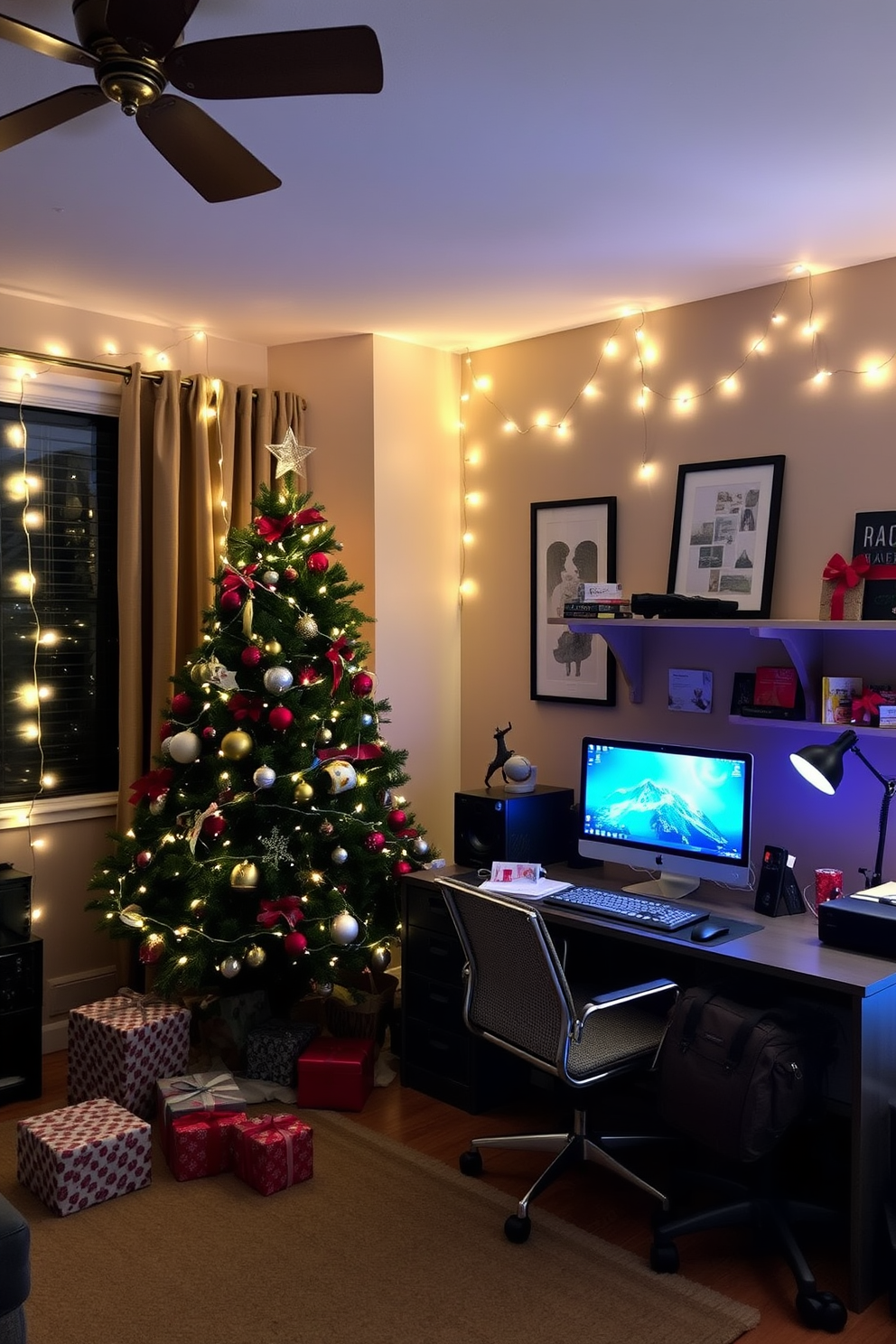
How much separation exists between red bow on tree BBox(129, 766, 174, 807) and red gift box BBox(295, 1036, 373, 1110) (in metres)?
0.96

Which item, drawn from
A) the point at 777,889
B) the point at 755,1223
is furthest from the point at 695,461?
the point at 755,1223

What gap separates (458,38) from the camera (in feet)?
7.00

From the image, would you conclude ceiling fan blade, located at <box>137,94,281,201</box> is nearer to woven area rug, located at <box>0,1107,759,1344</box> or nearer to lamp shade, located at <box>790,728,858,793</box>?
lamp shade, located at <box>790,728,858,793</box>

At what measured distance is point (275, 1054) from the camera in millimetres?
3613

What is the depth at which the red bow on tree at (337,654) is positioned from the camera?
3686 millimetres

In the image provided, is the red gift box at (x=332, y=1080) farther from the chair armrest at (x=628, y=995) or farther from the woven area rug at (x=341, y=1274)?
the chair armrest at (x=628, y=995)

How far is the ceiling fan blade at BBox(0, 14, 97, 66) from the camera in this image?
173 cm

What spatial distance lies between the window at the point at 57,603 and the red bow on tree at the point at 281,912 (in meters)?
1.06

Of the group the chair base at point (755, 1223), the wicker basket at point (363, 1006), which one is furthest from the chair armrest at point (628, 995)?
the wicker basket at point (363, 1006)

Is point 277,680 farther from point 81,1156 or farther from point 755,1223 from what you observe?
point 755,1223

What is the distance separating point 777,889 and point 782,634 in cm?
72

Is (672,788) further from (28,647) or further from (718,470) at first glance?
(28,647)

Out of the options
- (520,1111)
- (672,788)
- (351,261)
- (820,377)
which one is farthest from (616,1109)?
(351,261)

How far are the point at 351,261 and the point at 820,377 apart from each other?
4.85 feet
